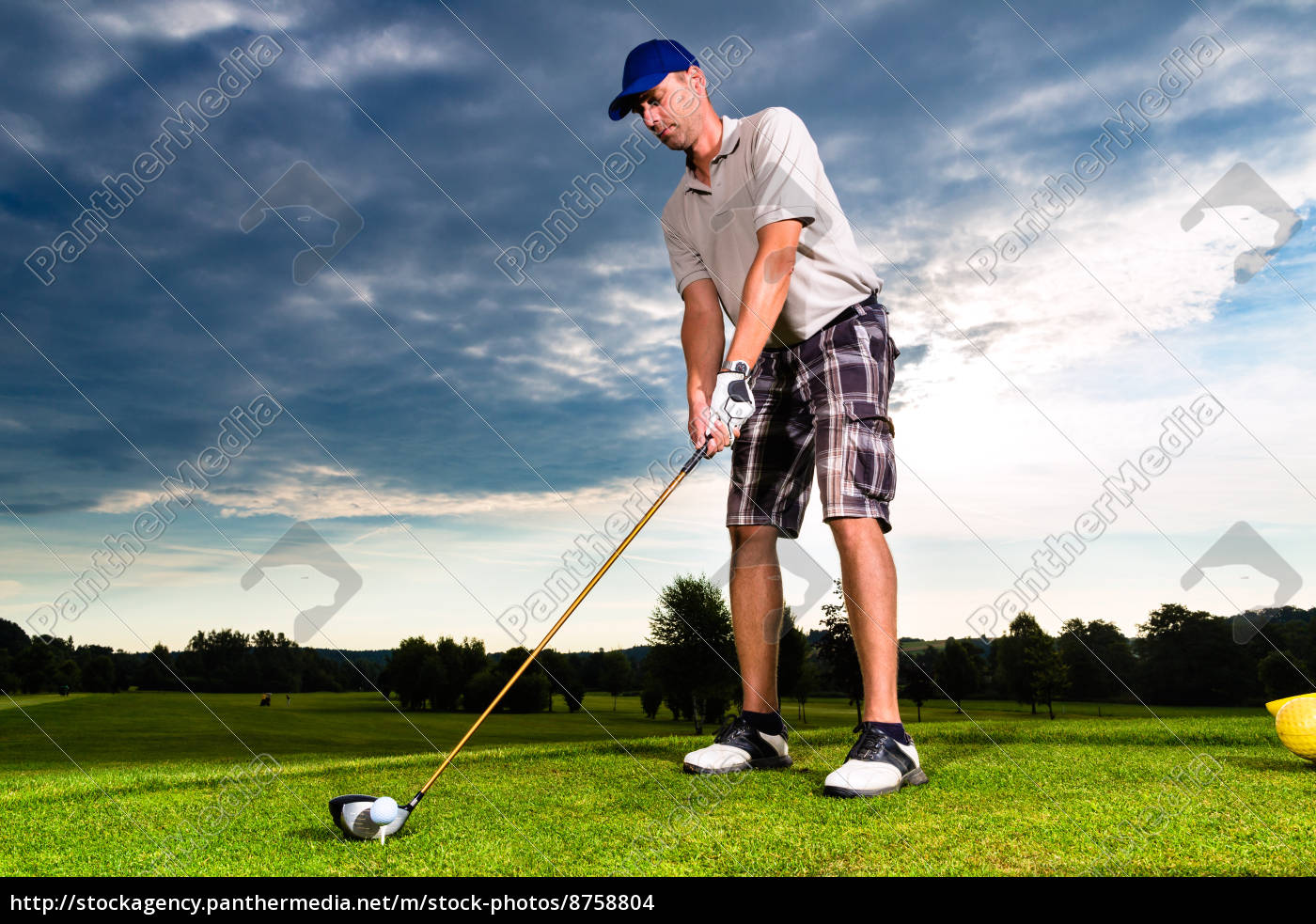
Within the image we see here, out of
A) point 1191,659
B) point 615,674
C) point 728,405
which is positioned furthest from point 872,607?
point 615,674

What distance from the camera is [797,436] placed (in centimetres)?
484

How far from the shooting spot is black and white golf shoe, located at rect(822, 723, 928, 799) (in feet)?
11.6

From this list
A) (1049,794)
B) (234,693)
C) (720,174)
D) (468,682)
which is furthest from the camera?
(468,682)

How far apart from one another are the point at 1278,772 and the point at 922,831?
2.57m

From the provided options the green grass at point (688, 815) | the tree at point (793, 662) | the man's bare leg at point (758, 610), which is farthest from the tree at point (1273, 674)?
the man's bare leg at point (758, 610)

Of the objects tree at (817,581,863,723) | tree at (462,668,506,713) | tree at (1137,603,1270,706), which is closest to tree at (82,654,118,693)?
tree at (462,668,506,713)

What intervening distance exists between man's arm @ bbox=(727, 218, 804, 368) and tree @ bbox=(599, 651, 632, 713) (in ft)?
95.1

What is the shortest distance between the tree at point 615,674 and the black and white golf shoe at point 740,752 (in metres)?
28.2

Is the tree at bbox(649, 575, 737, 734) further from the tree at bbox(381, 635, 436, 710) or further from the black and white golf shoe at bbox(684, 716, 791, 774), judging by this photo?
the black and white golf shoe at bbox(684, 716, 791, 774)

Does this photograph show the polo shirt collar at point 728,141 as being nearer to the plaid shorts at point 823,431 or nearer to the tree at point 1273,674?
the plaid shorts at point 823,431

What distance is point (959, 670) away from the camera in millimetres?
32438

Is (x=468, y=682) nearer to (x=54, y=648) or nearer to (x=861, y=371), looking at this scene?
(x=54, y=648)
